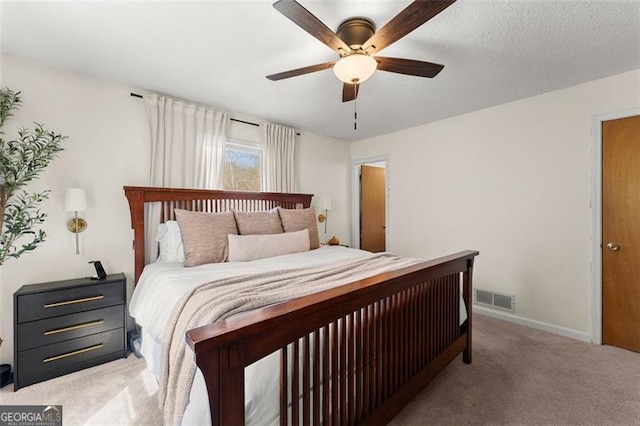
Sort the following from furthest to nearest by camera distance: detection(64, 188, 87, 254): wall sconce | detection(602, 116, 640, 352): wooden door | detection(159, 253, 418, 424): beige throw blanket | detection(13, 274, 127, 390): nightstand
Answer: detection(602, 116, 640, 352): wooden door → detection(64, 188, 87, 254): wall sconce → detection(13, 274, 127, 390): nightstand → detection(159, 253, 418, 424): beige throw blanket

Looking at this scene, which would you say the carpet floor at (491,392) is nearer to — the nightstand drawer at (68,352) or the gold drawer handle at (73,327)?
the nightstand drawer at (68,352)

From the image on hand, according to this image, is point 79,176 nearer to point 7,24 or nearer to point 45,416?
point 7,24

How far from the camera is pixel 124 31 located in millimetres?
1869

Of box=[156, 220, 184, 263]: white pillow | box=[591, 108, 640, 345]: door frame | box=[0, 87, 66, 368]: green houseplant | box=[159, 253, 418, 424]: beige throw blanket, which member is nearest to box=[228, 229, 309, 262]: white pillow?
box=[156, 220, 184, 263]: white pillow

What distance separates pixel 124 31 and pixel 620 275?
14.7ft

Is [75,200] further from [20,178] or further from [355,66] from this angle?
[355,66]

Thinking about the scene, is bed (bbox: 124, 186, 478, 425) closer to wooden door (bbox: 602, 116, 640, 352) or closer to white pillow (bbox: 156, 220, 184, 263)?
white pillow (bbox: 156, 220, 184, 263)

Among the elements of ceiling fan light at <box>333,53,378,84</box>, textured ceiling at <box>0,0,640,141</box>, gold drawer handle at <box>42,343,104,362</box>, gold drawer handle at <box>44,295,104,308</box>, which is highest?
textured ceiling at <box>0,0,640,141</box>

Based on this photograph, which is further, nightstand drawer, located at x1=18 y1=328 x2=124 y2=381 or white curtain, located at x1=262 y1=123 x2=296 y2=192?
white curtain, located at x1=262 y1=123 x2=296 y2=192

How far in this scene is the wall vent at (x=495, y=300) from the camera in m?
3.17

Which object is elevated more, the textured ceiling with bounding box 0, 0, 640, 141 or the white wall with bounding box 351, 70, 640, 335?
the textured ceiling with bounding box 0, 0, 640, 141

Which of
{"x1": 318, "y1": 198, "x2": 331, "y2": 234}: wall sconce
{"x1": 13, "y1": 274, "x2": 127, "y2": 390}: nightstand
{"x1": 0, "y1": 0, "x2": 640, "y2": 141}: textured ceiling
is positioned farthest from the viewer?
{"x1": 318, "y1": 198, "x2": 331, "y2": 234}: wall sconce

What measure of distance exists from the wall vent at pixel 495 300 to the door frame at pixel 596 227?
66 cm

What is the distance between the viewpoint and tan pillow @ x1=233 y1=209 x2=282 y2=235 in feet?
9.61
